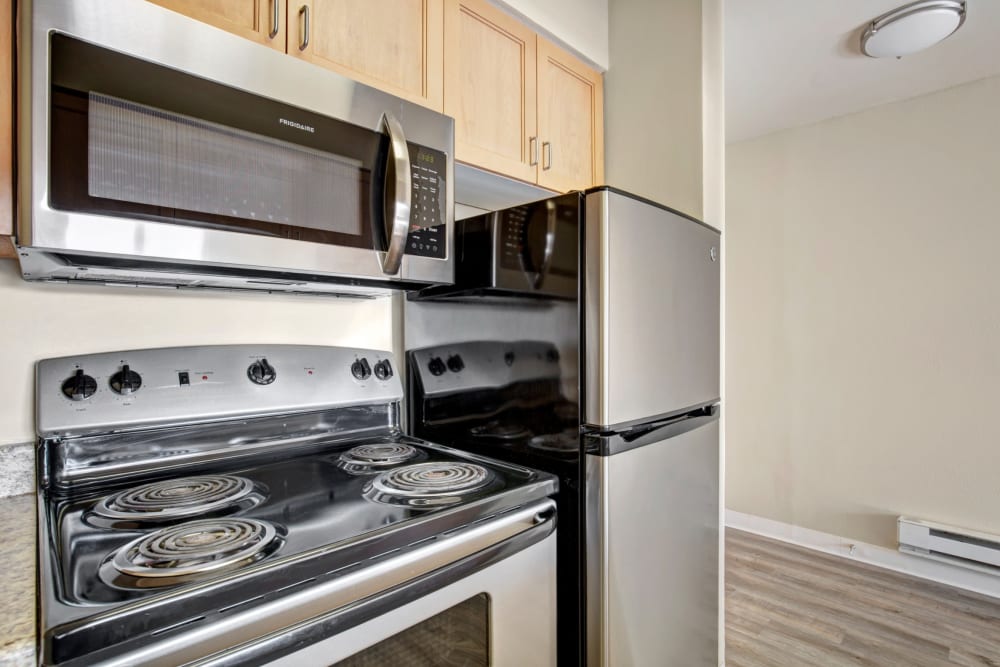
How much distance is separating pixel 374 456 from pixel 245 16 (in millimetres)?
970

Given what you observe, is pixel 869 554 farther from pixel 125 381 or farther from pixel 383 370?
pixel 125 381

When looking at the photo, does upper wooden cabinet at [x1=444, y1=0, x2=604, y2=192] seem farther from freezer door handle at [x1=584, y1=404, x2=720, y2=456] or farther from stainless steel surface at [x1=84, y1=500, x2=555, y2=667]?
stainless steel surface at [x1=84, y1=500, x2=555, y2=667]

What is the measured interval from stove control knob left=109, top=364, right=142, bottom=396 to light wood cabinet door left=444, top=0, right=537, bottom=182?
928 millimetres

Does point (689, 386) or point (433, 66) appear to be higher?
point (433, 66)

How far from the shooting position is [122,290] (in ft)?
3.64

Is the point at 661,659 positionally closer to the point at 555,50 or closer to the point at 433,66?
the point at 433,66

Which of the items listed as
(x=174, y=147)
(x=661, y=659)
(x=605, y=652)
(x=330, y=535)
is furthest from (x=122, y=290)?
(x=661, y=659)

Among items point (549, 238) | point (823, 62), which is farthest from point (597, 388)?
point (823, 62)

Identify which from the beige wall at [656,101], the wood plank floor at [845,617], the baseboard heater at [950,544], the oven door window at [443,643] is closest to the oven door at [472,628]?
the oven door window at [443,643]

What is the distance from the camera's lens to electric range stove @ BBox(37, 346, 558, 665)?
589 millimetres

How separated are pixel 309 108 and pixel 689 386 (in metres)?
1.22

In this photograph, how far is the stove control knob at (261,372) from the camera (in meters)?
1.21

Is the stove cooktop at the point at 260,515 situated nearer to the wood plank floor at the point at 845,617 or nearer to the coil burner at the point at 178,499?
the coil burner at the point at 178,499

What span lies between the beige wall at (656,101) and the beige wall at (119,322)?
3.97 ft
